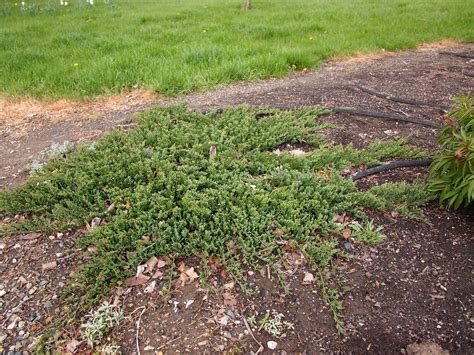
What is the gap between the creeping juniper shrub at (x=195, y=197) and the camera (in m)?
2.74

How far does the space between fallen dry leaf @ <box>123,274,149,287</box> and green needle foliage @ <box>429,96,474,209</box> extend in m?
2.23

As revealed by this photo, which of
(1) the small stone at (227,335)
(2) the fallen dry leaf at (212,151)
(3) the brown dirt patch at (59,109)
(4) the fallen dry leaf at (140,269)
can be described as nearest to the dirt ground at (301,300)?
(1) the small stone at (227,335)

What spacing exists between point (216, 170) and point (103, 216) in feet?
3.29

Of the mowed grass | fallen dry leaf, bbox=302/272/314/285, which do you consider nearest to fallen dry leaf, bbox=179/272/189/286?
fallen dry leaf, bbox=302/272/314/285

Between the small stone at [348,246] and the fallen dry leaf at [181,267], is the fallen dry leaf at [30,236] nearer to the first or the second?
the fallen dry leaf at [181,267]

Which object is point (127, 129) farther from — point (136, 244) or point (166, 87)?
point (136, 244)

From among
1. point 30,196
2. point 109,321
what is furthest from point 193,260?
point 30,196

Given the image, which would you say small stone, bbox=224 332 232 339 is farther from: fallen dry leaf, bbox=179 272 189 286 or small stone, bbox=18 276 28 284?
small stone, bbox=18 276 28 284

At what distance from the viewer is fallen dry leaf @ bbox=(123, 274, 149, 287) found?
2611 mm

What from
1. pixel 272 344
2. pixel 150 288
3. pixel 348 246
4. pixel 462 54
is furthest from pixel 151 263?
pixel 462 54

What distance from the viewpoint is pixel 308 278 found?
8.65 feet

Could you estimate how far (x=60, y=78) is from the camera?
5832 millimetres

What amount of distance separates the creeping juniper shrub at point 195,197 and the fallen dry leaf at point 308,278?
79 millimetres

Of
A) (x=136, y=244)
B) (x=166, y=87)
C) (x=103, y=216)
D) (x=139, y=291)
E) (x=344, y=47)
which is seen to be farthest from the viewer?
(x=344, y=47)
